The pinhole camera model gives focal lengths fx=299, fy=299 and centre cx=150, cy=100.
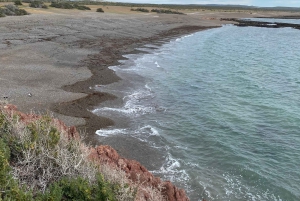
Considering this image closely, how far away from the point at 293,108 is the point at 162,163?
11699mm

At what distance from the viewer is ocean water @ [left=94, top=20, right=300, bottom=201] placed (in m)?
11.9

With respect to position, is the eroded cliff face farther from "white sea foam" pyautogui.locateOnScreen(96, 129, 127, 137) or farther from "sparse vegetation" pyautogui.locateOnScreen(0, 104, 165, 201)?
"white sea foam" pyautogui.locateOnScreen(96, 129, 127, 137)

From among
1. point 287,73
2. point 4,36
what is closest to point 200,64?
point 287,73

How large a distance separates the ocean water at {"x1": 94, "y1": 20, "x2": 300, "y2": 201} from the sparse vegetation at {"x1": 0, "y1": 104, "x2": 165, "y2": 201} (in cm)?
461

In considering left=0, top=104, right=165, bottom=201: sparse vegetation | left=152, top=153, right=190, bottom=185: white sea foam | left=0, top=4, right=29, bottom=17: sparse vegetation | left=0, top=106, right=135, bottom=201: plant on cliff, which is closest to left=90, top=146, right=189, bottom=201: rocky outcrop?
left=0, top=104, right=165, bottom=201: sparse vegetation

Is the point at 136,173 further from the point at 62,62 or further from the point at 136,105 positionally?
the point at 62,62

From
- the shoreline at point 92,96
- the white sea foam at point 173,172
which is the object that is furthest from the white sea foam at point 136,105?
the white sea foam at point 173,172

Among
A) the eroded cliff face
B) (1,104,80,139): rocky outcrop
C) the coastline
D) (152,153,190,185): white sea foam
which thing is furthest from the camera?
the coastline

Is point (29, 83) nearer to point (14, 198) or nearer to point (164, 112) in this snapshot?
point (164, 112)

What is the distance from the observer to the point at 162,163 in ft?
41.4

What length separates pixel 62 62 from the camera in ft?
86.0

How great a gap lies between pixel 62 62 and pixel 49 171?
2049 centimetres

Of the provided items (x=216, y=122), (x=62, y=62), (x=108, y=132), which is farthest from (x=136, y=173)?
(x=62, y=62)

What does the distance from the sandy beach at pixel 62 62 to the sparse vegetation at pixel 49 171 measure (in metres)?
4.70
